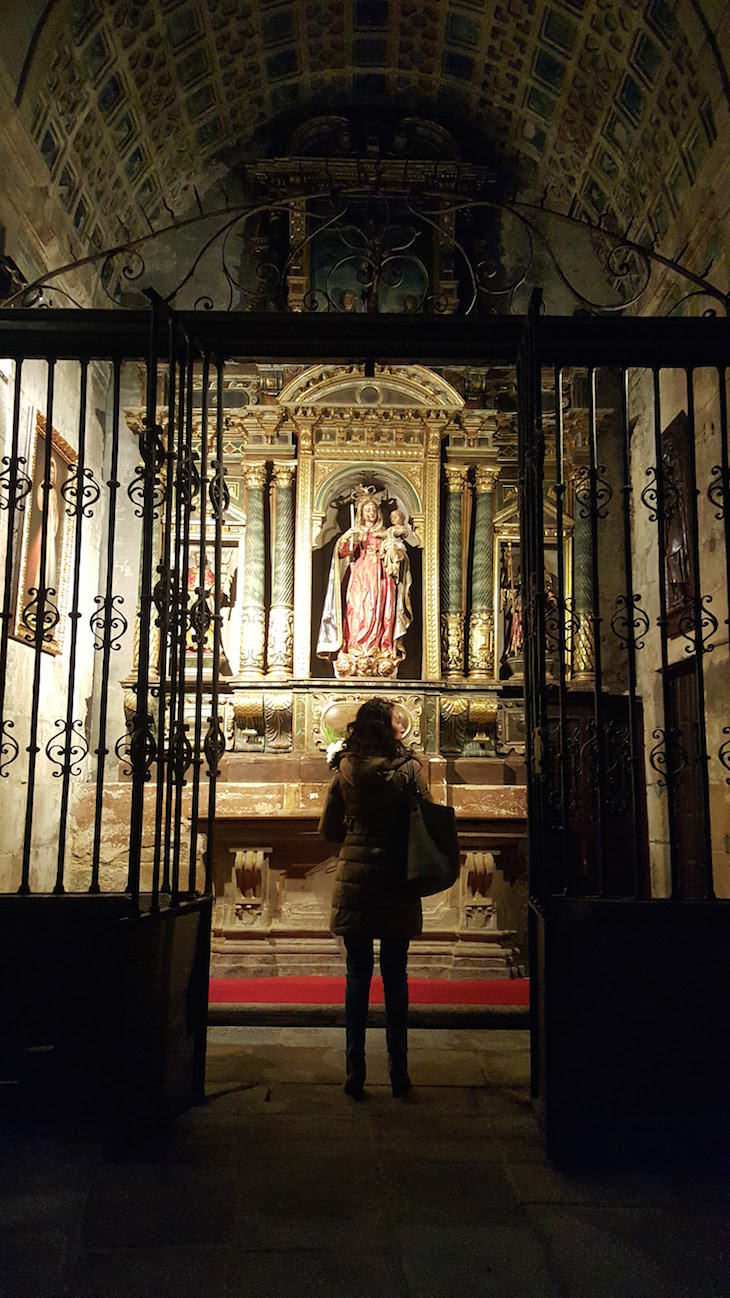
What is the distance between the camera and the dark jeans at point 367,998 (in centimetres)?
373

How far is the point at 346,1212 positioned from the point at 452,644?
5.93m

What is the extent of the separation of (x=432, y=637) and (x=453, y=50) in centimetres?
548

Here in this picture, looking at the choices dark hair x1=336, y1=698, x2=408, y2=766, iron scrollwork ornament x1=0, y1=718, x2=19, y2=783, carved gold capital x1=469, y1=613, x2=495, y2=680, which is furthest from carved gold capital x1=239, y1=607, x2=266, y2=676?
dark hair x1=336, y1=698, x2=408, y2=766

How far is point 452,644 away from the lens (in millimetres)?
8242

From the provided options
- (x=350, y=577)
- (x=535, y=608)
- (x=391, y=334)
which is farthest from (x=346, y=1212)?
(x=350, y=577)

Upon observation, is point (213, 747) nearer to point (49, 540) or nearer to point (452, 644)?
point (49, 540)

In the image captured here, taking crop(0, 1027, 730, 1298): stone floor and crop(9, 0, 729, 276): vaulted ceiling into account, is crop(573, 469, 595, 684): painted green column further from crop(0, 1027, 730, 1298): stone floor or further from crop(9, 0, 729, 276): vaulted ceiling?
crop(0, 1027, 730, 1298): stone floor

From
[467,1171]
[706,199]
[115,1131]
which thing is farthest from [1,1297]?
[706,199]

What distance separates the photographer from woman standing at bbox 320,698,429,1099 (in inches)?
147

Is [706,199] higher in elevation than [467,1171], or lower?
higher

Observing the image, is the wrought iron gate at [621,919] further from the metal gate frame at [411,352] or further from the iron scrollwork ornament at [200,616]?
the iron scrollwork ornament at [200,616]

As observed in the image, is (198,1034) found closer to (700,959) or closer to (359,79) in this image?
(700,959)

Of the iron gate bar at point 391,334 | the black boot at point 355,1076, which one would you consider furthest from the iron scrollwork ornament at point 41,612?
the black boot at point 355,1076

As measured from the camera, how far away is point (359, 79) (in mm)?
9148
